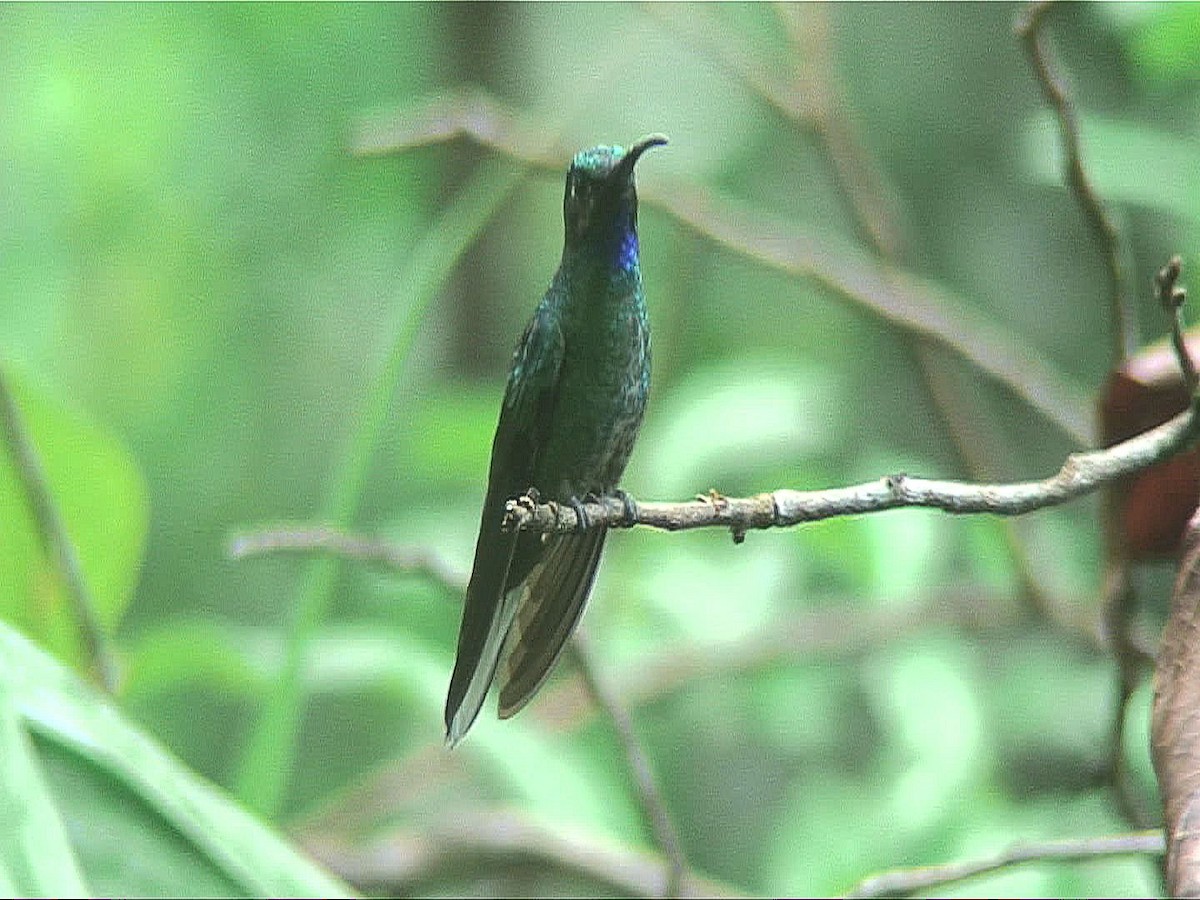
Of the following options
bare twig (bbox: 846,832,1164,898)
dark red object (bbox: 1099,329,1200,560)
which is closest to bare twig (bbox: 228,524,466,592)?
bare twig (bbox: 846,832,1164,898)

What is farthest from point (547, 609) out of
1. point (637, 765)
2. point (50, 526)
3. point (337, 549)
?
point (50, 526)

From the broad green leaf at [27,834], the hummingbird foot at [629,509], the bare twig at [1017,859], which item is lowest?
the bare twig at [1017,859]

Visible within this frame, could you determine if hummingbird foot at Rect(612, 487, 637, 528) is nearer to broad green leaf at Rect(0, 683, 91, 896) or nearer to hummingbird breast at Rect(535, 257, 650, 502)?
hummingbird breast at Rect(535, 257, 650, 502)

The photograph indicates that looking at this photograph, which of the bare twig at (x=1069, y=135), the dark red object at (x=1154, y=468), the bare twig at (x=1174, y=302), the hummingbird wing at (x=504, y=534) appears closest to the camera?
the bare twig at (x=1174, y=302)

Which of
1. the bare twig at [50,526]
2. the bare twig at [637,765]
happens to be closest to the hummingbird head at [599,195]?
the bare twig at [637,765]

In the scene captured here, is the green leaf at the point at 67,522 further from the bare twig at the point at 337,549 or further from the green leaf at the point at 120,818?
the green leaf at the point at 120,818

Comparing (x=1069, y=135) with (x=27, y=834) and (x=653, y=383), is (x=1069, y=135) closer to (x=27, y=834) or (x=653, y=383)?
(x=27, y=834)

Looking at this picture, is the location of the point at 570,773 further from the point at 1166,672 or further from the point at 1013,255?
the point at 1013,255

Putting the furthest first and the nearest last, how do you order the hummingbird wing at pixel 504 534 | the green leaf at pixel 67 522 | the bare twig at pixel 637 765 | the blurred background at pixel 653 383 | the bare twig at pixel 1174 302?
the blurred background at pixel 653 383
the green leaf at pixel 67 522
the bare twig at pixel 637 765
the hummingbird wing at pixel 504 534
the bare twig at pixel 1174 302
